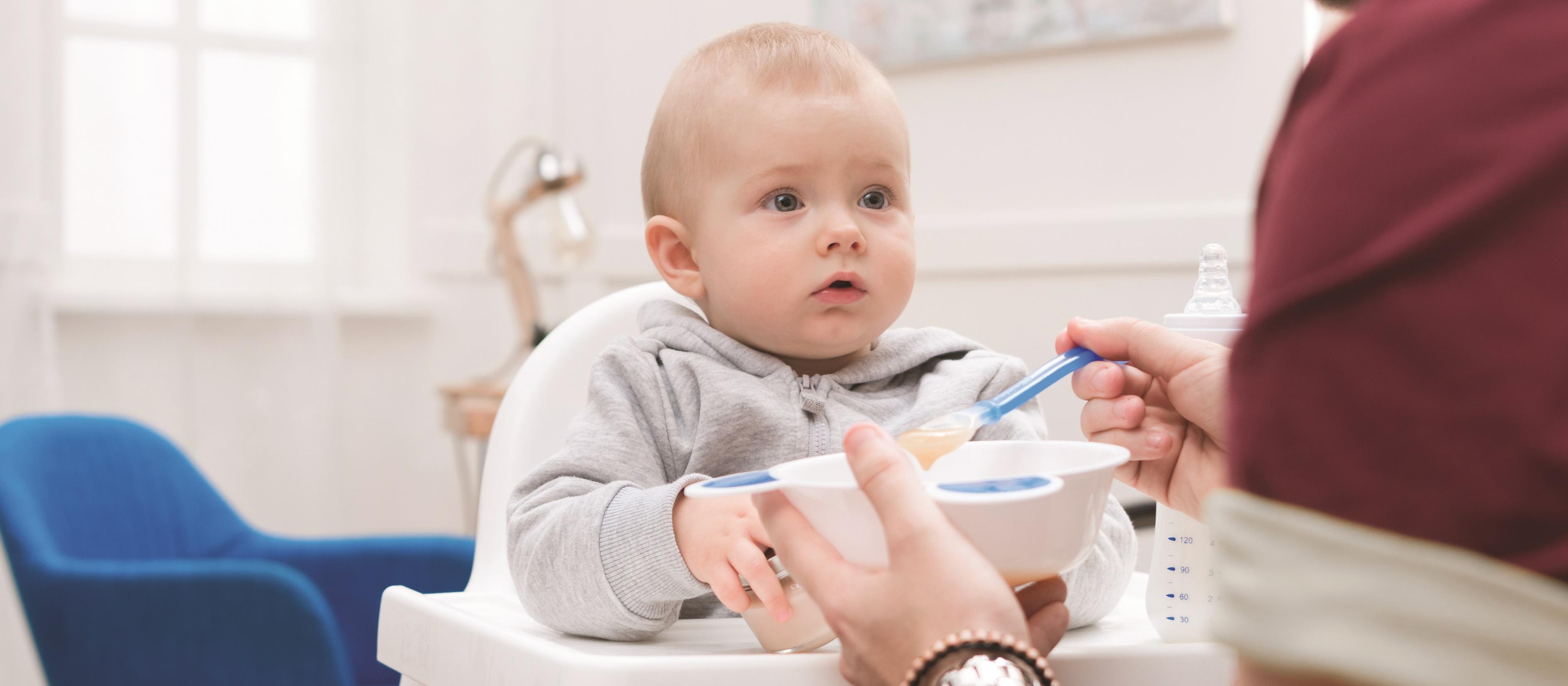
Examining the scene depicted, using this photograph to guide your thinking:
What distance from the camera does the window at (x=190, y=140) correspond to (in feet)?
7.76

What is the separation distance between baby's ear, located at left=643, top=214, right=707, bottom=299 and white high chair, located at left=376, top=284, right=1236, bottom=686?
0.64 ft

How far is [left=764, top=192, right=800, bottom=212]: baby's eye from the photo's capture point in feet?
2.80

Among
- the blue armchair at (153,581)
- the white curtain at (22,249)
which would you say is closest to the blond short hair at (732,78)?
the blue armchair at (153,581)

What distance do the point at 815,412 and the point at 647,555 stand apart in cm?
20

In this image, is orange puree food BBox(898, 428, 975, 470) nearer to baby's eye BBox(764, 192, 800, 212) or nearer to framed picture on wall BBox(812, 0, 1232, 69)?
baby's eye BBox(764, 192, 800, 212)

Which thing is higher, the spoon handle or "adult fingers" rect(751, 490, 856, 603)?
the spoon handle

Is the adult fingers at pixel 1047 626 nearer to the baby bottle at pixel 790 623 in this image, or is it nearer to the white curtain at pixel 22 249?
the baby bottle at pixel 790 623

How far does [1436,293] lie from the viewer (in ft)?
1.01

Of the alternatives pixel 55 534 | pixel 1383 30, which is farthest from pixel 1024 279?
pixel 1383 30

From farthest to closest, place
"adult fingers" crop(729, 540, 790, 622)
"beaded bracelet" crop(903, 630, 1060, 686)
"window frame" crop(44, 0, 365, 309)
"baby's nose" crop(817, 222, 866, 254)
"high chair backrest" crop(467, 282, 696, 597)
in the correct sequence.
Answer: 1. "window frame" crop(44, 0, 365, 309)
2. "high chair backrest" crop(467, 282, 696, 597)
3. "baby's nose" crop(817, 222, 866, 254)
4. "adult fingers" crop(729, 540, 790, 622)
5. "beaded bracelet" crop(903, 630, 1060, 686)

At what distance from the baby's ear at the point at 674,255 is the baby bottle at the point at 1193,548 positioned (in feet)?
1.15

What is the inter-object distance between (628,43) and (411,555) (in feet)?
5.14

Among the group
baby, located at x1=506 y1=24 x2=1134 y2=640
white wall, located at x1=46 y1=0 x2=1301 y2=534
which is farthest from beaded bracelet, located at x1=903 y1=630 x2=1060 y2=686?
white wall, located at x1=46 y1=0 x2=1301 y2=534

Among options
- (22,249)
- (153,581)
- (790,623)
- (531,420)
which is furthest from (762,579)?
(22,249)
